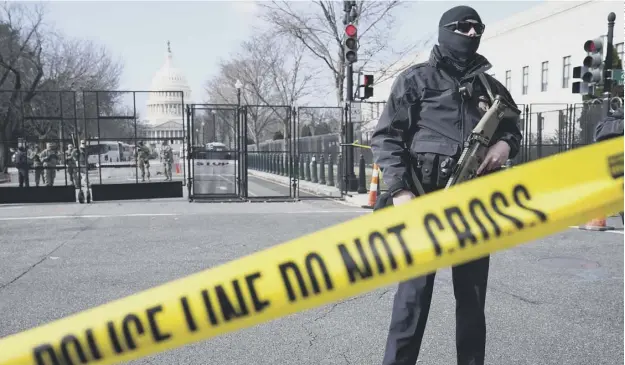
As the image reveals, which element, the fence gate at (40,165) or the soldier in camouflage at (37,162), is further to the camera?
the soldier in camouflage at (37,162)

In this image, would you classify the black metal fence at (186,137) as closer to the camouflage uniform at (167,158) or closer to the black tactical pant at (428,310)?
the camouflage uniform at (167,158)

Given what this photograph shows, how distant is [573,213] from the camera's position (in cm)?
131

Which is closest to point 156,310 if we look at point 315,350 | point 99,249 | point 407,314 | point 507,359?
point 407,314

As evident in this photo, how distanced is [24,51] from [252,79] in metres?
15.7

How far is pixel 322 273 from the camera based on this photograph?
1339mm

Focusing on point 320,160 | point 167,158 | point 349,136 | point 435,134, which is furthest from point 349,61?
point 435,134

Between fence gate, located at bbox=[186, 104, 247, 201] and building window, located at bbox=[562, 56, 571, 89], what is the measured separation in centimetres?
3398

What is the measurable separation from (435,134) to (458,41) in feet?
1.53

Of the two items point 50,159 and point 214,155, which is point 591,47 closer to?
point 214,155

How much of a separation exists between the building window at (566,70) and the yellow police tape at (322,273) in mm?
43406

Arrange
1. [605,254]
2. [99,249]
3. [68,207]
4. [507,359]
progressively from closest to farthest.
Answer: [507,359] < [605,254] < [99,249] < [68,207]

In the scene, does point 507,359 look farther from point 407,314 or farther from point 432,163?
point 432,163

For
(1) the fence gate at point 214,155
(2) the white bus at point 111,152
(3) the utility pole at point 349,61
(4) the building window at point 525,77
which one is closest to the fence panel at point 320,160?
(3) the utility pole at point 349,61

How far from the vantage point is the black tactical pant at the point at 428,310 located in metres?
2.47
